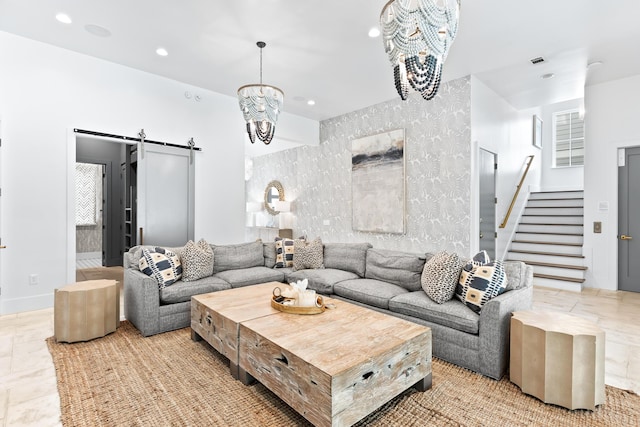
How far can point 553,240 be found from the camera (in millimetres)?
6000

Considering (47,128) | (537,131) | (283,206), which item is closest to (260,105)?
(47,128)

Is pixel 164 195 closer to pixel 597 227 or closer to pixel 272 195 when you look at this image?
pixel 272 195

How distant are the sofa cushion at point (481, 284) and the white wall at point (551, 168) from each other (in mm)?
7384

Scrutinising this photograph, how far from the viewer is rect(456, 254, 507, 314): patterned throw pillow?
8.00ft

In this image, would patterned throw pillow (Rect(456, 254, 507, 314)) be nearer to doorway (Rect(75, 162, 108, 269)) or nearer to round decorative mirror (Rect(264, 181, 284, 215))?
round decorative mirror (Rect(264, 181, 284, 215))

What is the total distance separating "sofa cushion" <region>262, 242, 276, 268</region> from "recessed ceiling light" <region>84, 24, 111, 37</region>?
10.3 ft

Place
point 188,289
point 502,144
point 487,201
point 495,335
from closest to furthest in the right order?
1. point 495,335
2. point 188,289
3. point 487,201
4. point 502,144

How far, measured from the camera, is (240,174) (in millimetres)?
5820

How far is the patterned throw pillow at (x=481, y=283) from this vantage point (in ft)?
8.00

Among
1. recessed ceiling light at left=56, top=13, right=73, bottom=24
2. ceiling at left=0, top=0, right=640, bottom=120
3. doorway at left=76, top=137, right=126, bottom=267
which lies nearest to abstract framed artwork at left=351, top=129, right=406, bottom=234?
ceiling at left=0, top=0, right=640, bottom=120

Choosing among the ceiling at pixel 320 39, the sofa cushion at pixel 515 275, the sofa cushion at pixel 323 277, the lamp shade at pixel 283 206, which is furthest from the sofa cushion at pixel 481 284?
the lamp shade at pixel 283 206

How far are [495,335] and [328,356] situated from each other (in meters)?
1.30

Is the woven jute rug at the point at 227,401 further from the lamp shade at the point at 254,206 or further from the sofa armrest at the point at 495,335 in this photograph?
the lamp shade at the point at 254,206

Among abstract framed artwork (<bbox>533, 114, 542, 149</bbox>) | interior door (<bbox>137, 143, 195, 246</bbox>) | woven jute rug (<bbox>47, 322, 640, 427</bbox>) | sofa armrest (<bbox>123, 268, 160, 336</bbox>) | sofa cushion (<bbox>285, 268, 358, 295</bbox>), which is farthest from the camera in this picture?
abstract framed artwork (<bbox>533, 114, 542, 149</bbox>)
